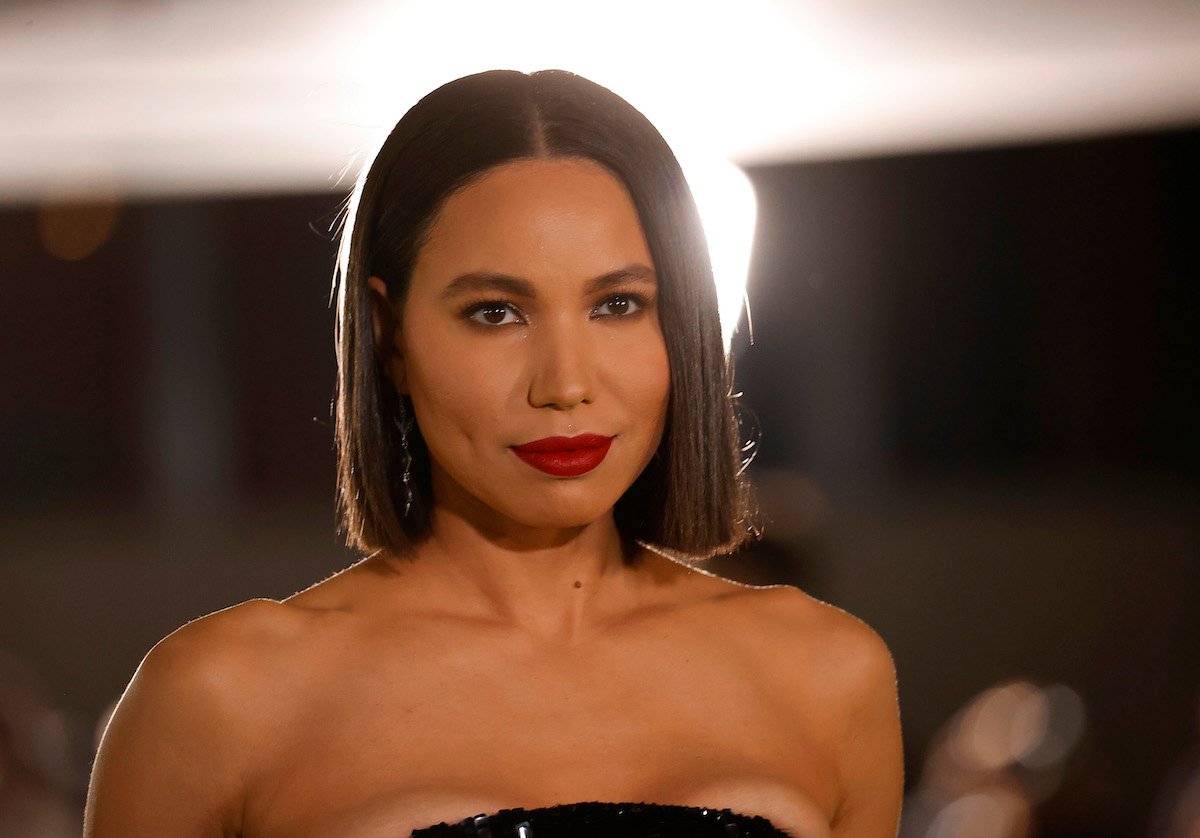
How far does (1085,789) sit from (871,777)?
251 centimetres

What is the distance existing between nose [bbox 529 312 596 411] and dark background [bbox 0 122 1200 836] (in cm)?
309

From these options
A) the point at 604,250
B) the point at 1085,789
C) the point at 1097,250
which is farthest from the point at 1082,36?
the point at 604,250

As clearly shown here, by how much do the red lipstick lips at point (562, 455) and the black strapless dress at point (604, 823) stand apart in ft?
1.07

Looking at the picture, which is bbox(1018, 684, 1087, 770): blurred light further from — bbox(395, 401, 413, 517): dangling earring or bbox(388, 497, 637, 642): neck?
bbox(395, 401, 413, 517): dangling earring

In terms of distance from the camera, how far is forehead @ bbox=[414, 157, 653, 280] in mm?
1494

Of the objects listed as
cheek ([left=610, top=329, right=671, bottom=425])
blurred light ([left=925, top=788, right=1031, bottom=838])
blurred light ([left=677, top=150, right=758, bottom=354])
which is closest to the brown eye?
cheek ([left=610, top=329, right=671, bottom=425])

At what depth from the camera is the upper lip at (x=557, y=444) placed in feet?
4.91

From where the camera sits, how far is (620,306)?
1.56m

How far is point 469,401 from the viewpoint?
1500mm

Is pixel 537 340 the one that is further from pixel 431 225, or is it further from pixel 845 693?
pixel 845 693

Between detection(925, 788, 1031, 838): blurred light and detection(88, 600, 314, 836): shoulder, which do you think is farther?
detection(925, 788, 1031, 838): blurred light


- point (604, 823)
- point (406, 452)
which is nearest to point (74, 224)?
point (406, 452)

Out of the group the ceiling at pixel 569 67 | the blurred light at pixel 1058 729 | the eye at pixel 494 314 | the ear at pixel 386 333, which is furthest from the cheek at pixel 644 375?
the blurred light at pixel 1058 729

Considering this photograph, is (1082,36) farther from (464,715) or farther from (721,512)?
(464,715)
